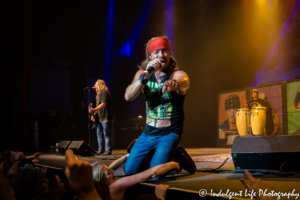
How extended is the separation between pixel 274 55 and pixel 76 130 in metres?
7.10

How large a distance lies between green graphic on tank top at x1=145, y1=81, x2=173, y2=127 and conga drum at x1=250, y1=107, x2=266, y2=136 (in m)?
5.44

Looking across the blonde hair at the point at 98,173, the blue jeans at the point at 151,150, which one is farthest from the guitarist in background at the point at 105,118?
the blonde hair at the point at 98,173

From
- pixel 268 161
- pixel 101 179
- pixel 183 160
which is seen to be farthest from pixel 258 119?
pixel 101 179

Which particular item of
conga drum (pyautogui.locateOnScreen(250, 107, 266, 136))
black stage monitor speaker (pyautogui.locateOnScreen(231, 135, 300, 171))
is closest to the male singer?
black stage monitor speaker (pyautogui.locateOnScreen(231, 135, 300, 171))

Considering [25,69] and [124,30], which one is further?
[124,30]

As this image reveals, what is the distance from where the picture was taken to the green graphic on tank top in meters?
2.67

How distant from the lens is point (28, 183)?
1819 millimetres

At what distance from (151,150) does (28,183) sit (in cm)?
127

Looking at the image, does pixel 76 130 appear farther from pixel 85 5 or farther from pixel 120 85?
pixel 85 5

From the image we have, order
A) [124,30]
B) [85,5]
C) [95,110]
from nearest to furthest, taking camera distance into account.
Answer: [95,110]
[85,5]
[124,30]

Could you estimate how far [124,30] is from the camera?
11.3 meters

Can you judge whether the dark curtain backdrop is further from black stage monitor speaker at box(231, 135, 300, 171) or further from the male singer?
black stage monitor speaker at box(231, 135, 300, 171)

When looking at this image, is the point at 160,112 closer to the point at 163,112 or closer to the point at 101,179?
the point at 163,112

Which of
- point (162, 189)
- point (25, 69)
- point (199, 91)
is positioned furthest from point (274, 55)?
point (25, 69)
